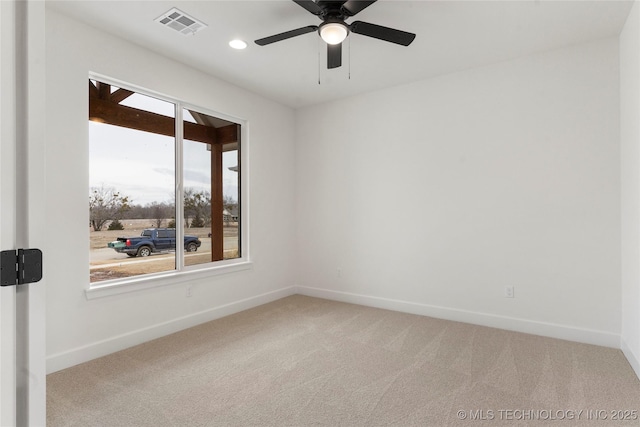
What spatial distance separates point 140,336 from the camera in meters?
3.24

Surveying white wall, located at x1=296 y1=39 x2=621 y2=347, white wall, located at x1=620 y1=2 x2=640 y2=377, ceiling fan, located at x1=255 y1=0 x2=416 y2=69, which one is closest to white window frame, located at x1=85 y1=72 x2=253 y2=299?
white wall, located at x1=296 y1=39 x2=621 y2=347

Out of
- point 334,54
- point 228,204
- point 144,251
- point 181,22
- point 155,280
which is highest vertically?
point 181,22

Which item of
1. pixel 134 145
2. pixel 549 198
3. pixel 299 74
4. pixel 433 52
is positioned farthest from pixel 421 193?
pixel 134 145

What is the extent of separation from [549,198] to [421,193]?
128 cm

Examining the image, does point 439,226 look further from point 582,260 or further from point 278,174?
point 278,174

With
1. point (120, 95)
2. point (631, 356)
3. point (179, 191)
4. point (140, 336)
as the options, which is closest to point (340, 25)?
point (120, 95)

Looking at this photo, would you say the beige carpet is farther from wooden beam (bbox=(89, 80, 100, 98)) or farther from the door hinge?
wooden beam (bbox=(89, 80, 100, 98))

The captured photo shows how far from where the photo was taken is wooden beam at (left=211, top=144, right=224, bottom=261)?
163 inches

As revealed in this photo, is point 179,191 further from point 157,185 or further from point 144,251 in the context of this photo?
point 144,251

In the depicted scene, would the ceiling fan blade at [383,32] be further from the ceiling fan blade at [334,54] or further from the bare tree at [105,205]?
the bare tree at [105,205]

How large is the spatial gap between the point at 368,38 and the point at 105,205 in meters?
2.82

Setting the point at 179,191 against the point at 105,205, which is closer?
the point at 105,205

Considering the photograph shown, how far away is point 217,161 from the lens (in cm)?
419

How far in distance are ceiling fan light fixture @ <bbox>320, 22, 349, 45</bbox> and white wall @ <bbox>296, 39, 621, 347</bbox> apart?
1968 millimetres
